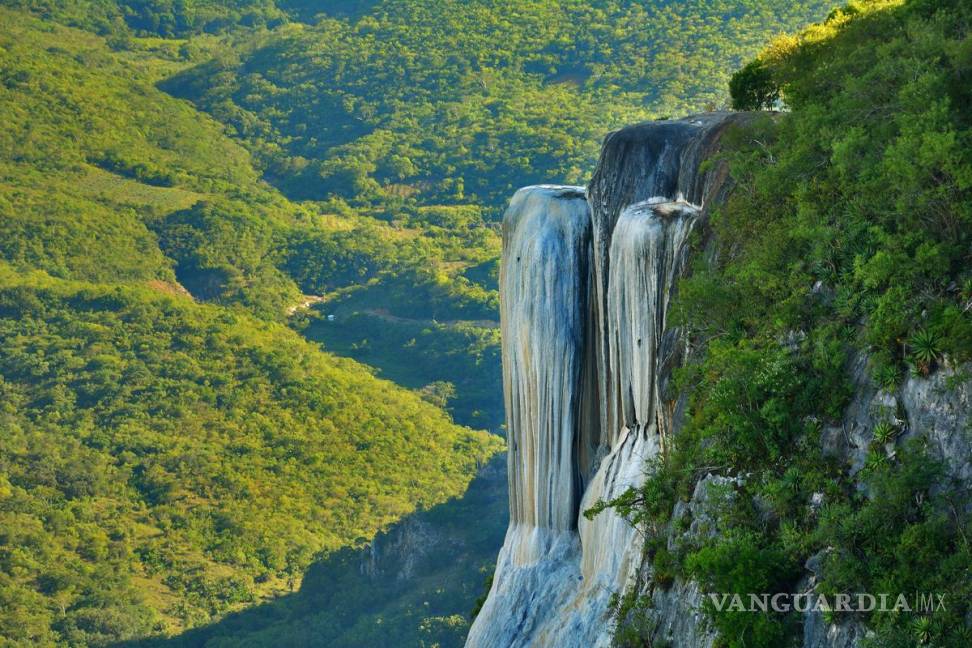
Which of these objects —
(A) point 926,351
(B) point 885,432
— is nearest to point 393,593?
(B) point 885,432

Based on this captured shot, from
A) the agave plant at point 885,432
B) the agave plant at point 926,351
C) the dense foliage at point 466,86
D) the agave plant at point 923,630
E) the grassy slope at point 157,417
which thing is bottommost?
the agave plant at point 923,630

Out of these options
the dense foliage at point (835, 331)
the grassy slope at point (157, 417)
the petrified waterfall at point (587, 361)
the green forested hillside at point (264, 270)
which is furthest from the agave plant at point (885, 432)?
the grassy slope at point (157, 417)

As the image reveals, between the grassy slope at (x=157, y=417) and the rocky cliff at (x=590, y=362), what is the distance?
53.8m

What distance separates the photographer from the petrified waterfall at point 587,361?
19.3 m

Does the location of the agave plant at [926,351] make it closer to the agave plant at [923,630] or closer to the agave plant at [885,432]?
the agave plant at [885,432]

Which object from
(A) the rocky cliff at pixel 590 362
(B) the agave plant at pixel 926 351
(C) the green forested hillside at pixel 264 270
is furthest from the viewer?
(C) the green forested hillside at pixel 264 270

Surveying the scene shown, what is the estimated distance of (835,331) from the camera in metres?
15.7

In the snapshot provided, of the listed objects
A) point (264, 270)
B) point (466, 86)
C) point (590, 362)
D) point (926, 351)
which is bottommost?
point (926, 351)

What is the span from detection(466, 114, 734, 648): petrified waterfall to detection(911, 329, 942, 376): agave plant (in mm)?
4366

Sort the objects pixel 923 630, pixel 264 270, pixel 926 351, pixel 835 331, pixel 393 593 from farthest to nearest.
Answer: pixel 264 270 → pixel 393 593 → pixel 835 331 → pixel 926 351 → pixel 923 630

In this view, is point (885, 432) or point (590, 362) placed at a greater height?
point (590, 362)

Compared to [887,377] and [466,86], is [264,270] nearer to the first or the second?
[466,86]

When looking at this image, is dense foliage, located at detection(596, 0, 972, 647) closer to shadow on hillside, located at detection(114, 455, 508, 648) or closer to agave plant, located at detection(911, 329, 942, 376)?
agave plant, located at detection(911, 329, 942, 376)

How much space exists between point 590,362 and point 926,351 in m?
7.80
